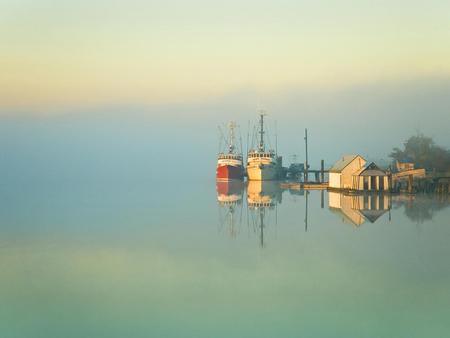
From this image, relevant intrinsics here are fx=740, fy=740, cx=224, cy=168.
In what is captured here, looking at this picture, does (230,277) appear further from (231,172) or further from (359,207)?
(231,172)

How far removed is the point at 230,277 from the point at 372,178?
3608 centimetres

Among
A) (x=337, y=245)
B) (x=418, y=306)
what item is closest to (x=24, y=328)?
(x=418, y=306)

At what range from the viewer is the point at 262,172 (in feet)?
307

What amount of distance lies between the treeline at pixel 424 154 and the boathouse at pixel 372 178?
16979 mm

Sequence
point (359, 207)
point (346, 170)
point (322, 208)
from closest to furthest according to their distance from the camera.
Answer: point (359, 207)
point (322, 208)
point (346, 170)

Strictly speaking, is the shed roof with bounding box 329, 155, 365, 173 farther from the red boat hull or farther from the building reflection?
the red boat hull

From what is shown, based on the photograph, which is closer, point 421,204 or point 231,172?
point 421,204

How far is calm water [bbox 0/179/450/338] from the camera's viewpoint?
580 inches

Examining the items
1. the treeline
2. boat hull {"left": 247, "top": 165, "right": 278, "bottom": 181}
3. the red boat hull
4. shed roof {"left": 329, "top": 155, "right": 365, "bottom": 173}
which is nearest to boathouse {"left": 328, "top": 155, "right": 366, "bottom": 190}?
shed roof {"left": 329, "top": 155, "right": 365, "bottom": 173}

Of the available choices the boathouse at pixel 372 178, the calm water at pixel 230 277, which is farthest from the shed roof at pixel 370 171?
the calm water at pixel 230 277

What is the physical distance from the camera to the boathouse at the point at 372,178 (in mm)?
53750

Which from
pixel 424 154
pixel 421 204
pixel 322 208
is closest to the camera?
pixel 421 204

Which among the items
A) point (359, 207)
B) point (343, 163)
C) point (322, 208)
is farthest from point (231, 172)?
point (359, 207)

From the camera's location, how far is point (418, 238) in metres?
27.4
